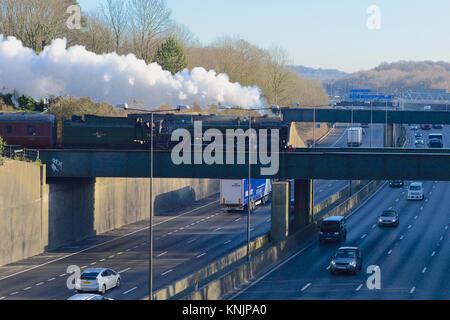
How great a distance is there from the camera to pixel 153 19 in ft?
382

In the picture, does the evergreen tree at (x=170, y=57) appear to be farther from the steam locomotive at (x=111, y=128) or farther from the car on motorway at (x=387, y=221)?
the steam locomotive at (x=111, y=128)

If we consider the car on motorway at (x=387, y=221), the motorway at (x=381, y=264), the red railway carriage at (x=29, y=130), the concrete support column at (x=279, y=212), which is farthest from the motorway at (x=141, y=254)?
the car on motorway at (x=387, y=221)

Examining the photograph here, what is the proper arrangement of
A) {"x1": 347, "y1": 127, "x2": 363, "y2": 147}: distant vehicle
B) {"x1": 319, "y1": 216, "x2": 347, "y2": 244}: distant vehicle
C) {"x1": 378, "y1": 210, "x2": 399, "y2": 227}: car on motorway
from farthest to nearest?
{"x1": 347, "y1": 127, "x2": 363, "y2": 147}: distant vehicle, {"x1": 378, "y1": 210, "x2": 399, "y2": 227}: car on motorway, {"x1": 319, "y1": 216, "x2": 347, "y2": 244}: distant vehicle

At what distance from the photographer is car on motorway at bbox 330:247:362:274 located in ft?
161

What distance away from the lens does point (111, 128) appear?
202 ft

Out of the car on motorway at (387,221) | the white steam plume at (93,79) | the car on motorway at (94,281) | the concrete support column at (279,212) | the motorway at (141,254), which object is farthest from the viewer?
the car on motorway at (387,221)

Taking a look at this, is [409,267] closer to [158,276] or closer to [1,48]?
[158,276]

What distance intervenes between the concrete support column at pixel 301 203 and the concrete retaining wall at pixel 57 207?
1933 cm

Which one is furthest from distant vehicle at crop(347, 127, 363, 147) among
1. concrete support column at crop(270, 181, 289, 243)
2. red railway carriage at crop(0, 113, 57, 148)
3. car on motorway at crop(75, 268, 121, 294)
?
car on motorway at crop(75, 268, 121, 294)

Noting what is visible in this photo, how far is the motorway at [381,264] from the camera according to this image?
42625 millimetres

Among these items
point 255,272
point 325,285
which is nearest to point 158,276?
point 255,272

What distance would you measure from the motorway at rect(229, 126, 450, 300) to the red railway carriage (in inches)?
922

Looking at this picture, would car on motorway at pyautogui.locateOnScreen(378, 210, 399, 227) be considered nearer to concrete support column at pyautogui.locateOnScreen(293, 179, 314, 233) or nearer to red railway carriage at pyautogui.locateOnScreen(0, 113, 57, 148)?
concrete support column at pyautogui.locateOnScreen(293, 179, 314, 233)

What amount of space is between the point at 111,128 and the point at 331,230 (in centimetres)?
2215
